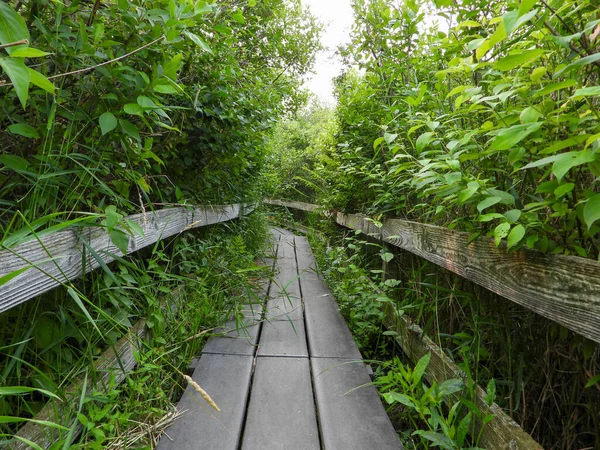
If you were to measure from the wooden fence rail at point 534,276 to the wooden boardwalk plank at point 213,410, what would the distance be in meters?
1.20

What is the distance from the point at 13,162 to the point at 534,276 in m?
1.66

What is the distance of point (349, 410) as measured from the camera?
169 cm

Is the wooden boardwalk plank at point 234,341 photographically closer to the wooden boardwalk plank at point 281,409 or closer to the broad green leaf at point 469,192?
the wooden boardwalk plank at point 281,409

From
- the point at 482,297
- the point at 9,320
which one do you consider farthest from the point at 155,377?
the point at 482,297

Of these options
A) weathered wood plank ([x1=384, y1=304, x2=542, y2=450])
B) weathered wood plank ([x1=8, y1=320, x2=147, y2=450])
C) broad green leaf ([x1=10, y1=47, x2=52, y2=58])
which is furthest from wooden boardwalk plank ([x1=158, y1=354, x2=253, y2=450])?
broad green leaf ([x1=10, y1=47, x2=52, y2=58])

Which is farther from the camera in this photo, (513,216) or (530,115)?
(513,216)

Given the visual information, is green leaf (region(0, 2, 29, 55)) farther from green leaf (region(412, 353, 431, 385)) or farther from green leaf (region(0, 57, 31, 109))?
green leaf (region(412, 353, 431, 385))

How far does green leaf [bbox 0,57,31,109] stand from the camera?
64 centimetres

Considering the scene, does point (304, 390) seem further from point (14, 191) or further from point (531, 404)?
point (14, 191)

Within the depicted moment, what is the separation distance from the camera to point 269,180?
25.3ft

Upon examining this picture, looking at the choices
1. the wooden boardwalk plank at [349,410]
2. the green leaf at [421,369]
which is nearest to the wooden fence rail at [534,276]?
the green leaf at [421,369]

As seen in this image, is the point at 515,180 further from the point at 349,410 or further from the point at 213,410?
the point at 213,410

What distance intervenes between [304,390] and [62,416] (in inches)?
42.8

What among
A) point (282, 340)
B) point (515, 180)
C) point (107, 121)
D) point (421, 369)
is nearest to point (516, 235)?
point (515, 180)
